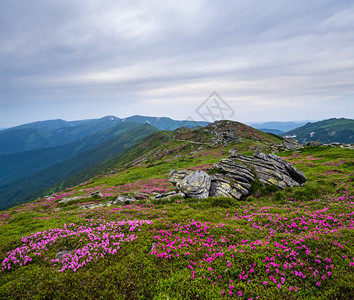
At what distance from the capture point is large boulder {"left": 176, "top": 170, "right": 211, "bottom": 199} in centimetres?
2233

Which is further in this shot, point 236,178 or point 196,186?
point 236,178

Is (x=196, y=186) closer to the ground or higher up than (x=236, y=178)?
closer to the ground

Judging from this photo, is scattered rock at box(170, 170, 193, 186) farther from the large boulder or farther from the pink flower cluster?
the pink flower cluster

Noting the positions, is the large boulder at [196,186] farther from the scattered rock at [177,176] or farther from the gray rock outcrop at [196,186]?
the scattered rock at [177,176]

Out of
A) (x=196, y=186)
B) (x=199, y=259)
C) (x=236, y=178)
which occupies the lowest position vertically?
(x=199, y=259)

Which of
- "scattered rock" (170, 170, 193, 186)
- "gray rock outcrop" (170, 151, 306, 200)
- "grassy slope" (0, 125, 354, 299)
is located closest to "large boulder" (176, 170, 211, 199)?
"gray rock outcrop" (170, 151, 306, 200)

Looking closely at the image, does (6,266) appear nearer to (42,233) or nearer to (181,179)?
(42,233)

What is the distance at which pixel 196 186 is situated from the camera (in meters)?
23.3

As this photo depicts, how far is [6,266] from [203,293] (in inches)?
449

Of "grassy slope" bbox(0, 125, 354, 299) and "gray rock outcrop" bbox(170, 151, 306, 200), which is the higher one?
"gray rock outcrop" bbox(170, 151, 306, 200)

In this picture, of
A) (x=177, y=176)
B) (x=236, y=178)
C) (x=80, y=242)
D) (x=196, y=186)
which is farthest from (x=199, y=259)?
(x=177, y=176)

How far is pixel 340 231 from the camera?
1120 centimetres

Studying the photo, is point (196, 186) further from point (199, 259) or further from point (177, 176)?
point (199, 259)

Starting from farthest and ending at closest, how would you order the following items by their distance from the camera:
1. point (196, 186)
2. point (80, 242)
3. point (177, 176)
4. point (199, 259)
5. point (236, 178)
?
point (177, 176)
point (236, 178)
point (196, 186)
point (80, 242)
point (199, 259)
